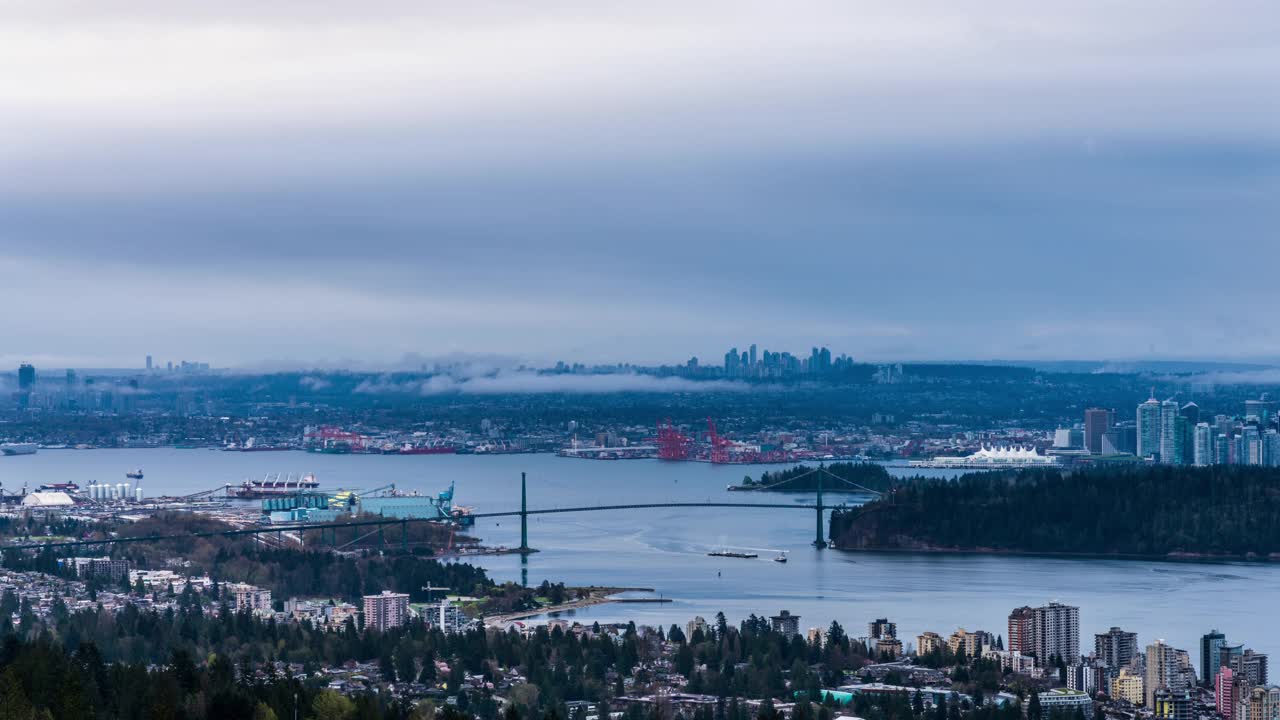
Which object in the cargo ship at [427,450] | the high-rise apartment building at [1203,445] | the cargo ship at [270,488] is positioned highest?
the high-rise apartment building at [1203,445]

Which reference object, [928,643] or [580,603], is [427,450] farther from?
[928,643]

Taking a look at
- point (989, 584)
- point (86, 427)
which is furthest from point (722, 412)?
point (989, 584)

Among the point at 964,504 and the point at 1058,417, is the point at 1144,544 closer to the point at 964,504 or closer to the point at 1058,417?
the point at 964,504

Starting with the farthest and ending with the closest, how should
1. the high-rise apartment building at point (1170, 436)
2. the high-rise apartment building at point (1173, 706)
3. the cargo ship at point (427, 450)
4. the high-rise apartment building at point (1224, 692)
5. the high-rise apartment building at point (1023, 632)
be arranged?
the cargo ship at point (427, 450) → the high-rise apartment building at point (1170, 436) → the high-rise apartment building at point (1023, 632) → the high-rise apartment building at point (1224, 692) → the high-rise apartment building at point (1173, 706)

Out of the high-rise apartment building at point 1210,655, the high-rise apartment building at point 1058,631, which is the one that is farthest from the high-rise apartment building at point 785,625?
the high-rise apartment building at point 1210,655

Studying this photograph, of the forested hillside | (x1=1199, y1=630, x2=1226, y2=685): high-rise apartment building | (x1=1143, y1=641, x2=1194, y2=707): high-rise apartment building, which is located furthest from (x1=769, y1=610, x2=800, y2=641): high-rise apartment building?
the forested hillside

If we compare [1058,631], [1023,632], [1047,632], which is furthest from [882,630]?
[1058,631]

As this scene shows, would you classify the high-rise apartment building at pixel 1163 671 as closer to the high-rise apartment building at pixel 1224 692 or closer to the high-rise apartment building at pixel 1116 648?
the high-rise apartment building at pixel 1224 692
